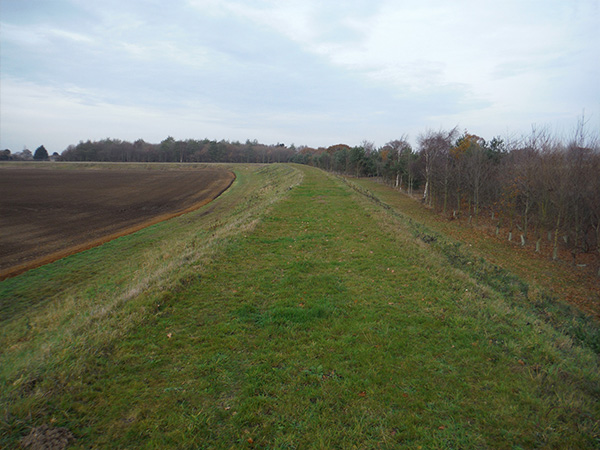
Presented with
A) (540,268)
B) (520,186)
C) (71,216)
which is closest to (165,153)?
(71,216)

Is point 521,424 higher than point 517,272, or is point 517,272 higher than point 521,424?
point 521,424

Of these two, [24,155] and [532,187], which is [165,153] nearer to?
[24,155]

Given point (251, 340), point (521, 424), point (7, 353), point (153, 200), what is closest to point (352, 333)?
point (251, 340)

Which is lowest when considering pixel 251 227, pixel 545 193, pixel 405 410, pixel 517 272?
pixel 517 272

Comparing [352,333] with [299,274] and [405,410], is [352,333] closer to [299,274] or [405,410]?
[405,410]

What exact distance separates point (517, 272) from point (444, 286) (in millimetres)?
11159

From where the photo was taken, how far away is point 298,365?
4.87 metres

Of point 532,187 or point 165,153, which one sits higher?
point 165,153

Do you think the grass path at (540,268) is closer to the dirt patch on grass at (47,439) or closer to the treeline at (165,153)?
the dirt patch on grass at (47,439)

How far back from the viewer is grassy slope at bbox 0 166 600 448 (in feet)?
12.1

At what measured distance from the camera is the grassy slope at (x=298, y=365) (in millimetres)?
3699

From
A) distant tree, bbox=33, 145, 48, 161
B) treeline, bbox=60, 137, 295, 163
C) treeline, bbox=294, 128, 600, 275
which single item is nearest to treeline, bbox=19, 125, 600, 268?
treeline, bbox=294, 128, 600, 275

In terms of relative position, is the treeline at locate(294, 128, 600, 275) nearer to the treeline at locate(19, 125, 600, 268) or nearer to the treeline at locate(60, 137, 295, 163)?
the treeline at locate(19, 125, 600, 268)

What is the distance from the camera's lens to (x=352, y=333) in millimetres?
5781
